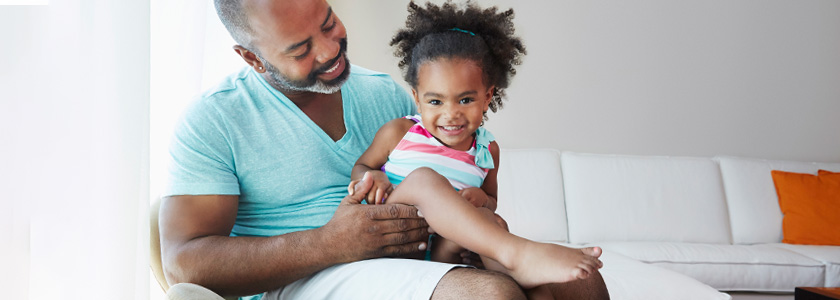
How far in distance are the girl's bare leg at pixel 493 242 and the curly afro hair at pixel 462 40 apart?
1.03 ft

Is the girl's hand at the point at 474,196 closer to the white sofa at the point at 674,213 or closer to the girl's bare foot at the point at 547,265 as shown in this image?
the girl's bare foot at the point at 547,265

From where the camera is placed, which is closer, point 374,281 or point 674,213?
point 374,281

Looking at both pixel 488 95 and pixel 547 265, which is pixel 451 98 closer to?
pixel 488 95

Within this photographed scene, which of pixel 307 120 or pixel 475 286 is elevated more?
pixel 307 120

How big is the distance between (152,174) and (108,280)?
0.68m

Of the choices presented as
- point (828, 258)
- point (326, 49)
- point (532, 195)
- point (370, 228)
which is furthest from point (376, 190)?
point (828, 258)

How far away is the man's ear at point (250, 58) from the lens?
4.06 feet

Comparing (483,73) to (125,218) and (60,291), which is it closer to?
(125,218)

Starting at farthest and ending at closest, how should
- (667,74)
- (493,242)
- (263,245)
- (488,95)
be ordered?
(667,74) < (488,95) < (263,245) < (493,242)

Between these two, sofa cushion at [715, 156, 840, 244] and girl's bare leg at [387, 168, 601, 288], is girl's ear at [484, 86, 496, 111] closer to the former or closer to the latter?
girl's bare leg at [387, 168, 601, 288]

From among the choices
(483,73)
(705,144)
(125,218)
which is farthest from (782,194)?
(125,218)

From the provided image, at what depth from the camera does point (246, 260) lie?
1.12m

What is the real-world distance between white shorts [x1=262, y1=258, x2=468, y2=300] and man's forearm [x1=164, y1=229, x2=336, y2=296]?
0.10ft

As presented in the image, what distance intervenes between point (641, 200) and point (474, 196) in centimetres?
216
